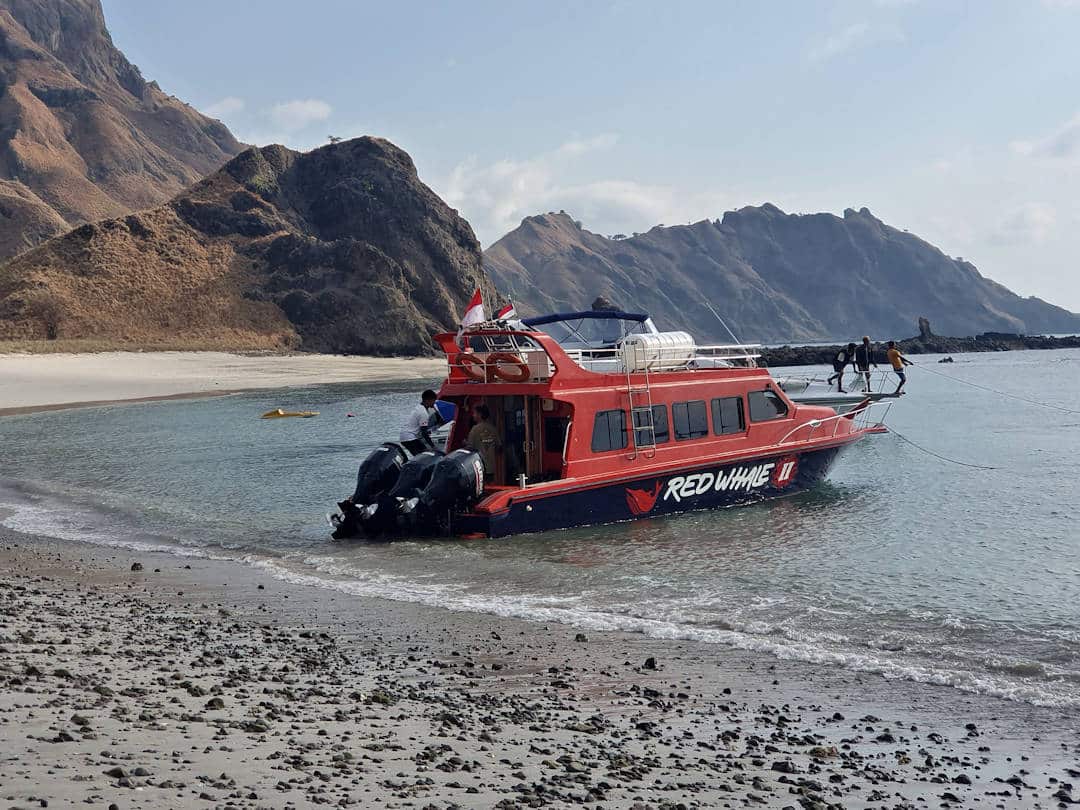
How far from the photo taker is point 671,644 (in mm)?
10297

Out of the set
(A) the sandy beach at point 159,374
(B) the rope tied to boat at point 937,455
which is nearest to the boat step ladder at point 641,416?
(B) the rope tied to boat at point 937,455

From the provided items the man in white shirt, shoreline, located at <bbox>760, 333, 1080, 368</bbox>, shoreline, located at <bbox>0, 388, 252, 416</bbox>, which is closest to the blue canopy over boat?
the man in white shirt

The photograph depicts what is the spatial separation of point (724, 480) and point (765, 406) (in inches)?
81.3

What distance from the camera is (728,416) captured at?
64.2ft

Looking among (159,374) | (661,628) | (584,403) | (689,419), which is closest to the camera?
(661,628)

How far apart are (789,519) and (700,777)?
42.1 ft

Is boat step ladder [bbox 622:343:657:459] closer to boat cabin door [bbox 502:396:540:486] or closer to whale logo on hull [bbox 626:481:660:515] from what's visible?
whale logo on hull [bbox 626:481:660:515]

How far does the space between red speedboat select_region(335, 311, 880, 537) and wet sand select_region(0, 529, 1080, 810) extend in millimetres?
4952

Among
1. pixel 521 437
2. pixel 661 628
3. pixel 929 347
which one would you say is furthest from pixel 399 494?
pixel 929 347

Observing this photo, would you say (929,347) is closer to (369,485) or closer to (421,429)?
(421,429)

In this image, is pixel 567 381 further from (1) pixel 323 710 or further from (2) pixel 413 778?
(2) pixel 413 778

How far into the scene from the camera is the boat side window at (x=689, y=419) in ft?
61.2

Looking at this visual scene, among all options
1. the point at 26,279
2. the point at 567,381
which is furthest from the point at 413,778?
the point at 26,279

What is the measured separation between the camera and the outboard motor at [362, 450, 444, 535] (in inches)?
622
